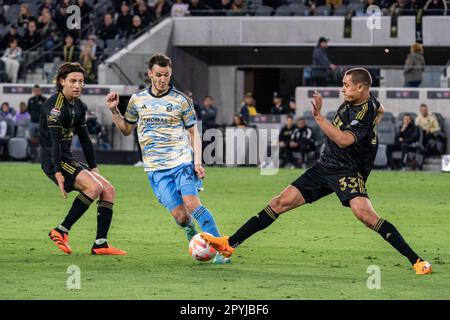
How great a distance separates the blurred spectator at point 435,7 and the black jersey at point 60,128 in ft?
73.5

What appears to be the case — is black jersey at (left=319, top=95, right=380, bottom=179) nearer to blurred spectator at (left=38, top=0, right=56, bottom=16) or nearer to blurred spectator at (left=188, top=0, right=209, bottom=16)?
blurred spectator at (left=188, top=0, right=209, bottom=16)

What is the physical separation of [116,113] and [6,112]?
64.5 feet

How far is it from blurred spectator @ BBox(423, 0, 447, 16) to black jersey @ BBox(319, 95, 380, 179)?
2278cm

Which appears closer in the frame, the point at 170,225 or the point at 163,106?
the point at 163,106

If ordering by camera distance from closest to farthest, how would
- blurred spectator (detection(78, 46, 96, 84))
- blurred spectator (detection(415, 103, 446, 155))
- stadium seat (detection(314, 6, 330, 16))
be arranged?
blurred spectator (detection(415, 103, 446, 155)) → blurred spectator (detection(78, 46, 96, 84)) → stadium seat (detection(314, 6, 330, 16))

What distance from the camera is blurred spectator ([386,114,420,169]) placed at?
1096 inches

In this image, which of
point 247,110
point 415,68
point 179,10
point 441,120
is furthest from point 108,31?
point 441,120

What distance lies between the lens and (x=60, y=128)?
12.4 meters

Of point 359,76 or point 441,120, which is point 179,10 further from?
point 359,76

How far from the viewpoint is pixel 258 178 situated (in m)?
24.7

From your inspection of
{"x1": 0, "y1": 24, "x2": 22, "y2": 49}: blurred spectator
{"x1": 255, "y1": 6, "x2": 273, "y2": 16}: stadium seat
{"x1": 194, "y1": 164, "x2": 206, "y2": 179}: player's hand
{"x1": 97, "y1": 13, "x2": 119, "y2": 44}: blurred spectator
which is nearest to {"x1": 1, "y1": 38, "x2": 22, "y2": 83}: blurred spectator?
{"x1": 0, "y1": 24, "x2": 22, "y2": 49}: blurred spectator

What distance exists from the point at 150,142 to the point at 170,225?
4258 mm
